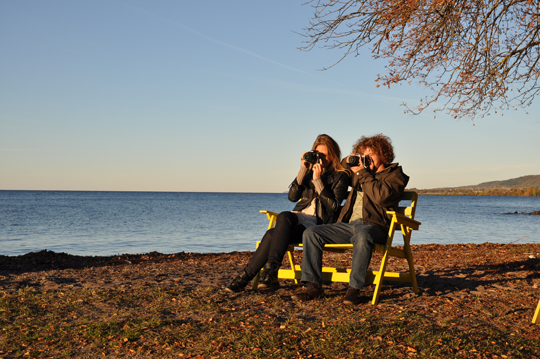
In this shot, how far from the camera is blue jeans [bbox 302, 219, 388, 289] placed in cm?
389

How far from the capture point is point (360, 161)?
4391 mm

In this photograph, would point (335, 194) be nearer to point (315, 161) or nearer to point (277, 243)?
point (315, 161)

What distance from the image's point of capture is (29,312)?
359 centimetres

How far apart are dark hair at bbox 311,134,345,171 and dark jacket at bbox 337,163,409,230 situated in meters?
0.35

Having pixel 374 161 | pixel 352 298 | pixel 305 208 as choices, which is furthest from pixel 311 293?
pixel 374 161

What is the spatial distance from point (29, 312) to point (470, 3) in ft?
20.5

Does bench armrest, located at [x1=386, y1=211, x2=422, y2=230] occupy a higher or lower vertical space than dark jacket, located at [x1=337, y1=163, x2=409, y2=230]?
lower

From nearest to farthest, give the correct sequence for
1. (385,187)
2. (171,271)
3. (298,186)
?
(385,187) < (298,186) < (171,271)

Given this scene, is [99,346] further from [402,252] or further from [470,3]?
[470,3]

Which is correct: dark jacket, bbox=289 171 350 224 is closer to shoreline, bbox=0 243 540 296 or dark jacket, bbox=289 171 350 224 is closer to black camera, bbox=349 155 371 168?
black camera, bbox=349 155 371 168

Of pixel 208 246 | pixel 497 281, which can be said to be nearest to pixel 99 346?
pixel 497 281

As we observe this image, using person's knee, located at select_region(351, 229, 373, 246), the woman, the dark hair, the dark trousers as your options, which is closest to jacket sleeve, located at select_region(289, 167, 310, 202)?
the woman

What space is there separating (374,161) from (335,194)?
528 mm

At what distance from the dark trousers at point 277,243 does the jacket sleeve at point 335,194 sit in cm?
41
